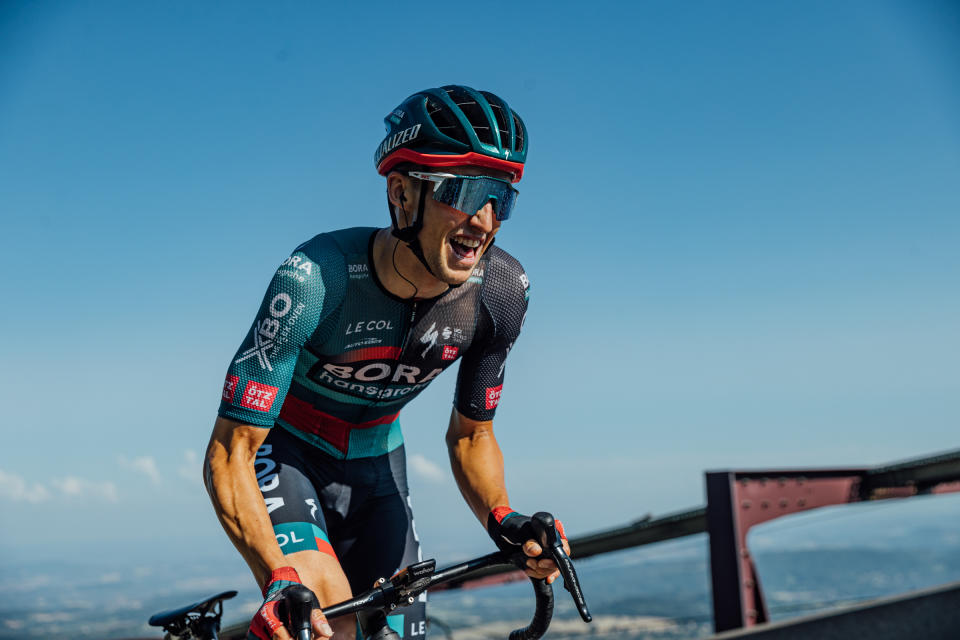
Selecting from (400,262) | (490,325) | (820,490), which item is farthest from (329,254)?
(820,490)

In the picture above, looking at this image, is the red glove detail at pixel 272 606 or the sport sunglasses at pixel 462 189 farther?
the sport sunglasses at pixel 462 189

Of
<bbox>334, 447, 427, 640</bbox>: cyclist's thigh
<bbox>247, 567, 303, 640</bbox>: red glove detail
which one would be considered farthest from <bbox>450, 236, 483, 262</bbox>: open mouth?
<bbox>247, 567, 303, 640</bbox>: red glove detail

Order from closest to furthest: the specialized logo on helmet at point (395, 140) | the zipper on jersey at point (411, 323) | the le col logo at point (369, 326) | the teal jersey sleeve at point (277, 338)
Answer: the teal jersey sleeve at point (277, 338), the specialized logo on helmet at point (395, 140), the le col logo at point (369, 326), the zipper on jersey at point (411, 323)

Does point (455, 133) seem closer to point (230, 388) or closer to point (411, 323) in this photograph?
point (411, 323)

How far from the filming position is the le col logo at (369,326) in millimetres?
3411

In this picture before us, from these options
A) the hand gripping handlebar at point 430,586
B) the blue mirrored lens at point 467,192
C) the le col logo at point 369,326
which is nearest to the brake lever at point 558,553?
the hand gripping handlebar at point 430,586

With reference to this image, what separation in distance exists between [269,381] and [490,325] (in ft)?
3.79

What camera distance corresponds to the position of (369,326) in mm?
3443

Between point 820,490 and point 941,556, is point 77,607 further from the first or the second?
point 820,490

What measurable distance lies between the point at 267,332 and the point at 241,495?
0.65 meters

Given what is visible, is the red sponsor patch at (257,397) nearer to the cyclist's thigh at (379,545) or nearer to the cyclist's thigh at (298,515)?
the cyclist's thigh at (298,515)

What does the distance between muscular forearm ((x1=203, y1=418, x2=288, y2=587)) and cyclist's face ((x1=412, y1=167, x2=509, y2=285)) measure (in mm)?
1008

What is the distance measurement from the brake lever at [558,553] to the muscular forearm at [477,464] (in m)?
0.60

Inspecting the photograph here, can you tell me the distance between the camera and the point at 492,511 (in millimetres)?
3564
